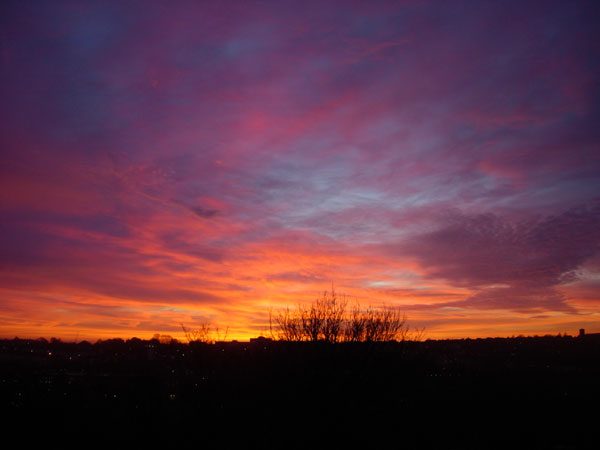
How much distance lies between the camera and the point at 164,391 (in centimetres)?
5128

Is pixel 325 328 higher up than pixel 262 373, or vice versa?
pixel 325 328

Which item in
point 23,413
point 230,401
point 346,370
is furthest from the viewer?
point 23,413

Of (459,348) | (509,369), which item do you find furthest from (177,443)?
(459,348)

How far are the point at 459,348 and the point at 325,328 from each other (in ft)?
288

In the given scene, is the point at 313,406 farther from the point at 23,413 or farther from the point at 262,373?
the point at 23,413

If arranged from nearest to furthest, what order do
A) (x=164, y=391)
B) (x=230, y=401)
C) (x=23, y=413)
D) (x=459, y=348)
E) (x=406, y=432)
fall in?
(x=406, y=432) < (x=230, y=401) < (x=23, y=413) < (x=164, y=391) < (x=459, y=348)

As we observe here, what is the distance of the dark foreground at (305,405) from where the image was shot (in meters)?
28.5

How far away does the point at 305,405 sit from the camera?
2828cm

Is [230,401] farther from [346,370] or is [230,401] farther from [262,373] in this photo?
[346,370]

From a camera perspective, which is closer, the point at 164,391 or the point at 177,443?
the point at 177,443

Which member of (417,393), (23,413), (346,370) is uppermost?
(346,370)

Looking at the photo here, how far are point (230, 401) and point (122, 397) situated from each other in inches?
824

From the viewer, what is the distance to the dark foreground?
28513 millimetres

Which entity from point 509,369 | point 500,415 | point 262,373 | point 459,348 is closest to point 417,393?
point 500,415
